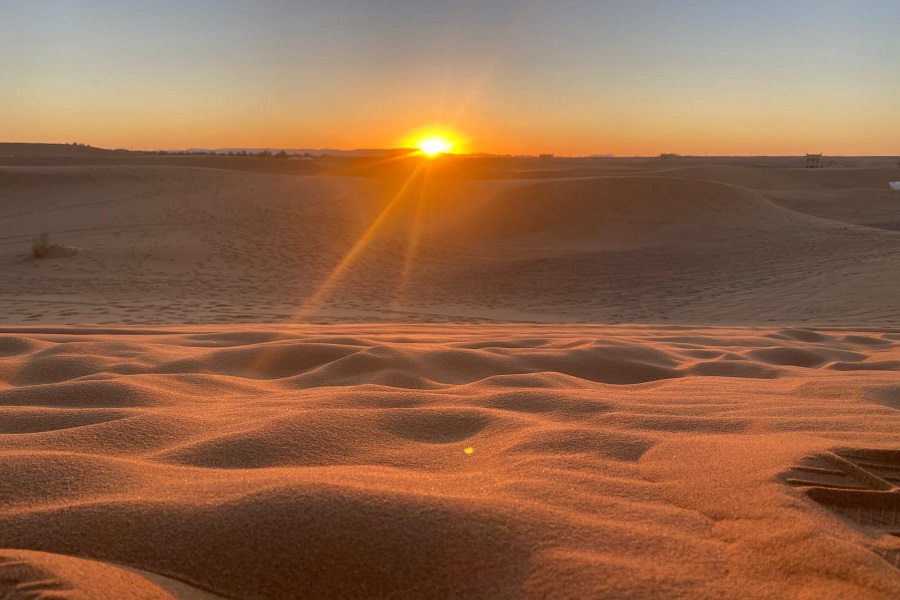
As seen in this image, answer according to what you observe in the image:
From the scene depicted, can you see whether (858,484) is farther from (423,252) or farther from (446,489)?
(423,252)

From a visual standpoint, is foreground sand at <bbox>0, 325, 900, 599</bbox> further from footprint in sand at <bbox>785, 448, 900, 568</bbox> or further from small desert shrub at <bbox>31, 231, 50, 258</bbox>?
small desert shrub at <bbox>31, 231, 50, 258</bbox>

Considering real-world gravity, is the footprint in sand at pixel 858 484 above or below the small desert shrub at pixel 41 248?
above

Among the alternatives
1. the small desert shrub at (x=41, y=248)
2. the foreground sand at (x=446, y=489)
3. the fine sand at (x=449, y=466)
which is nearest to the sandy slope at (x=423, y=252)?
the small desert shrub at (x=41, y=248)

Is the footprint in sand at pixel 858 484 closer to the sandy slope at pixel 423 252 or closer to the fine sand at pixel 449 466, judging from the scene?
the fine sand at pixel 449 466

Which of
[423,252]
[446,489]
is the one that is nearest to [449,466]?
[446,489]

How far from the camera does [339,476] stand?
179 centimetres

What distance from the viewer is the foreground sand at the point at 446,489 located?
1.33m

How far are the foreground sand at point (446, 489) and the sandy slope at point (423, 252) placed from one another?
237 inches

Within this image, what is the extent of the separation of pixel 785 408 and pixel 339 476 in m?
1.92

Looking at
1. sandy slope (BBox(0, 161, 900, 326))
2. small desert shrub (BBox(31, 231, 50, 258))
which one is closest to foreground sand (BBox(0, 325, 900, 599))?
sandy slope (BBox(0, 161, 900, 326))

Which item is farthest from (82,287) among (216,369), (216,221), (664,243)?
(664,243)

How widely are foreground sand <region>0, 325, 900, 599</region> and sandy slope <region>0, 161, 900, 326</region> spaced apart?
6.02 meters

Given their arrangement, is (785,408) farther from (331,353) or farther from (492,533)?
(331,353)

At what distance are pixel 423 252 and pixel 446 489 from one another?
45.8ft
